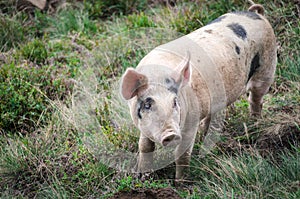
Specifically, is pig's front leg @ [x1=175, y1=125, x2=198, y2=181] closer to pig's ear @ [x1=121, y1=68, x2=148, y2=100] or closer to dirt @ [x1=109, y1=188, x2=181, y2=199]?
dirt @ [x1=109, y1=188, x2=181, y2=199]

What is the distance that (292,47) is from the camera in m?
5.82

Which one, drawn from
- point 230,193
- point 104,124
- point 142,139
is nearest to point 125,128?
point 104,124

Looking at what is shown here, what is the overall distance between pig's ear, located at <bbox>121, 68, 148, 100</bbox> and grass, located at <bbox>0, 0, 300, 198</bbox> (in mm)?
931

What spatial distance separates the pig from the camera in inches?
133

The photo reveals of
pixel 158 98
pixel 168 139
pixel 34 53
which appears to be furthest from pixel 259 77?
pixel 34 53

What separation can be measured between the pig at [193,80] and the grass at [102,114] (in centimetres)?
33

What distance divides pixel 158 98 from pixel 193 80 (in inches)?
26.0

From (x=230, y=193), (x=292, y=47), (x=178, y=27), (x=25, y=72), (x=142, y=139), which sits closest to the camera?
(x=230, y=193)

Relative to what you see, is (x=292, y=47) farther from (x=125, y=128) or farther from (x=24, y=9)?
(x=24, y=9)

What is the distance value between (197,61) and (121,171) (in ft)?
4.11

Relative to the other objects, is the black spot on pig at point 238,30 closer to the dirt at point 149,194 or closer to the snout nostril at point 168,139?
the snout nostril at point 168,139

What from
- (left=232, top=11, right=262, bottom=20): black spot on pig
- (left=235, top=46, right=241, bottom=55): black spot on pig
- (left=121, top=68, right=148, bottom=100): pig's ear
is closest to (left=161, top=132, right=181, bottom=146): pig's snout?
(left=121, top=68, right=148, bottom=100): pig's ear

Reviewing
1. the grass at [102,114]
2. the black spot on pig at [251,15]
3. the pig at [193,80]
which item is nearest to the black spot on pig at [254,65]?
the pig at [193,80]

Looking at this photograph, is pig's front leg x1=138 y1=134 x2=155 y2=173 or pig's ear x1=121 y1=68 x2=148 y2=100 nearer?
pig's ear x1=121 y1=68 x2=148 y2=100
